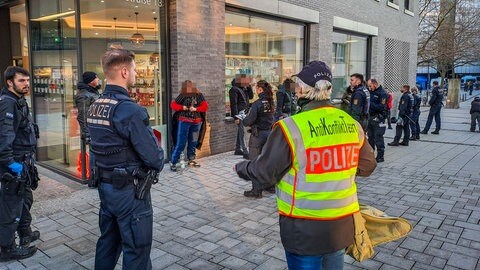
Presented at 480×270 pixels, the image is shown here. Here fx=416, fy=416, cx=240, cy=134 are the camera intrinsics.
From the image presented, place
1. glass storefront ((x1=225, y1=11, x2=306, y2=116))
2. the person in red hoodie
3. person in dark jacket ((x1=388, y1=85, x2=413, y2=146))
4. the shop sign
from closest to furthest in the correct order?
the person in red hoodie → the shop sign → glass storefront ((x1=225, y1=11, x2=306, y2=116)) → person in dark jacket ((x1=388, y1=85, x2=413, y2=146))

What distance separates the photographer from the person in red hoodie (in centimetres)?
797

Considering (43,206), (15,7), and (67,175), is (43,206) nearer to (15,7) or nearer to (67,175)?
(67,175)

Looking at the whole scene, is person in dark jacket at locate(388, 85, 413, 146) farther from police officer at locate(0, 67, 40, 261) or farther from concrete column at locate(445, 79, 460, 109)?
concrete column at locate(445, 79, 460, 109)

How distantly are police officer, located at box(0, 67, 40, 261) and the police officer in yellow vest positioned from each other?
8.63 feet

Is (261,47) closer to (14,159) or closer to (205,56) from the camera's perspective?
(205,56)

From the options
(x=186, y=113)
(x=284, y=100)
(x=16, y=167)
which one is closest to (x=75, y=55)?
(x=186, y=113)

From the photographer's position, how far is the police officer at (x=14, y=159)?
393 centimetres

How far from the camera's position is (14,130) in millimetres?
4020

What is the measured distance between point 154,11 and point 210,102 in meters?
2.29

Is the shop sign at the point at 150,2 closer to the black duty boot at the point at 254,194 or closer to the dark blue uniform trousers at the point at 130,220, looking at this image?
the black duty boot at the point at 254,194

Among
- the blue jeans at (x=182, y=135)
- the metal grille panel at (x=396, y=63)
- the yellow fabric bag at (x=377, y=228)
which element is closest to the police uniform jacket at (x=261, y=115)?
the blue jeans at (x=182, y=135)

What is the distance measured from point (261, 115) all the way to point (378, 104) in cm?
405

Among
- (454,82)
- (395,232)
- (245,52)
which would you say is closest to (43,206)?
(395,232)

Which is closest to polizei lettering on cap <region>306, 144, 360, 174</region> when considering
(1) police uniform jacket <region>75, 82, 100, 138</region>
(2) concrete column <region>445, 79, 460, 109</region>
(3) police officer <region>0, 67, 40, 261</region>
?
(3) police officer <region>0, 67, 40, 261</region>
